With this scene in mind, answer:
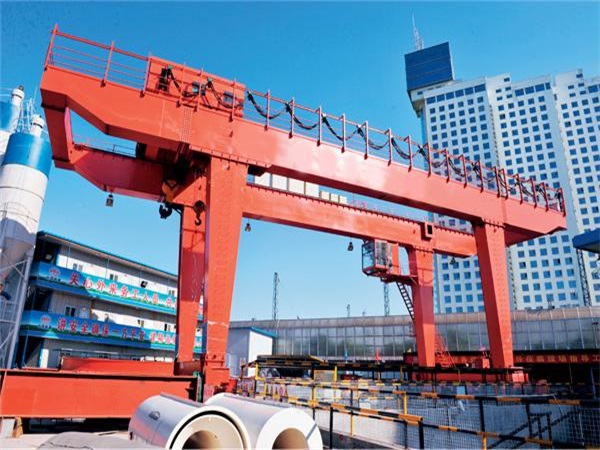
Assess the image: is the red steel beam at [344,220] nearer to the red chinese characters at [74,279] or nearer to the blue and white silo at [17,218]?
the blue and white silo at [17,218]

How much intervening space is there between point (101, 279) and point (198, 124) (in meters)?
16.4

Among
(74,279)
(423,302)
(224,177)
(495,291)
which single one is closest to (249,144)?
(224,177)

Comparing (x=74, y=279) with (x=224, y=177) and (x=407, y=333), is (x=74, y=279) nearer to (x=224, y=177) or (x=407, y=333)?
(x=224, y=177)

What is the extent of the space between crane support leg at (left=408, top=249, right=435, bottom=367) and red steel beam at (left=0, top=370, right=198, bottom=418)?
13757mm

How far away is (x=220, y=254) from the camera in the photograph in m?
11.8

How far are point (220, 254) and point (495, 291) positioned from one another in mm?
11857

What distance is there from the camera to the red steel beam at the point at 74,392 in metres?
8.29

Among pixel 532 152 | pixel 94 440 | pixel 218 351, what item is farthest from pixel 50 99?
pixel 532 152

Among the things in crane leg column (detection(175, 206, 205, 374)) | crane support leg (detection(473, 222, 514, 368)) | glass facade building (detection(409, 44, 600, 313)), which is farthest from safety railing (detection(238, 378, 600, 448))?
glass facade building (detection(409, 44, 600, 313))

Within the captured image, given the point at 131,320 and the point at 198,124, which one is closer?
the point at 198,124

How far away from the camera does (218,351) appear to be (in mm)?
11164

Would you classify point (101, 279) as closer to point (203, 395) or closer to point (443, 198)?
point (203, 395)

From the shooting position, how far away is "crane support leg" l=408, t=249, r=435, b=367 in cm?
2031

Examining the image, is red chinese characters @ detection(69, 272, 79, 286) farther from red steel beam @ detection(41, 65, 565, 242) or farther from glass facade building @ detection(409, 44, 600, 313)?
glass facade building @ detection(409, 44, 600, 313)
